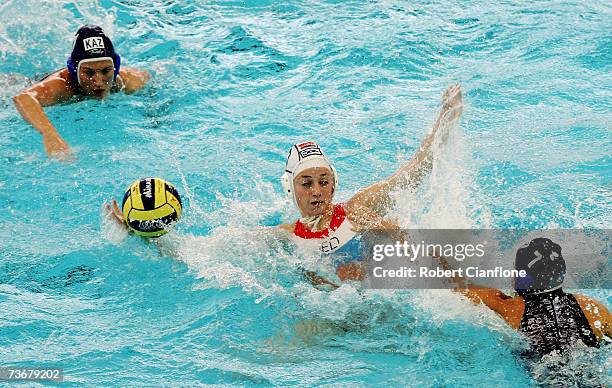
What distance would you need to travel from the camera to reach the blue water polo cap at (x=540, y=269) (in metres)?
4.69

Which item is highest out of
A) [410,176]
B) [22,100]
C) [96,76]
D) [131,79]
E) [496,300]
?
[131,79]

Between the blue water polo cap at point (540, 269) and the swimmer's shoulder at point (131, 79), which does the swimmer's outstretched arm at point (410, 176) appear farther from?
the swimmer's shoulder at point (131, 79)

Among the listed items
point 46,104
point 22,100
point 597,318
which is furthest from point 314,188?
point 46,104

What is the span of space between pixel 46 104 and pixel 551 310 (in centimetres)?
576

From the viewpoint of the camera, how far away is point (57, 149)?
7199 mm

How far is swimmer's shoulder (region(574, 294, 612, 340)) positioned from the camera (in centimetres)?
465

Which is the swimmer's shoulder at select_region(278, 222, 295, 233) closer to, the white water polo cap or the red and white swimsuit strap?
the red and white swimsuit strap

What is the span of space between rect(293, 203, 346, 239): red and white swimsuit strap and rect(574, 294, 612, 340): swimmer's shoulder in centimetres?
175

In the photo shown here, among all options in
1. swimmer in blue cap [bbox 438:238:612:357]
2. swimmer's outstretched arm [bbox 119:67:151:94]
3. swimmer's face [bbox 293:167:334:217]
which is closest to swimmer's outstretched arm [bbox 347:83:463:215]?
swimmer's face [bbox 293:167:334:217]

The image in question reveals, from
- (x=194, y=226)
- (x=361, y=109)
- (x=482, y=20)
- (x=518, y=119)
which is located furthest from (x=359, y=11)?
(x=194, y=226)

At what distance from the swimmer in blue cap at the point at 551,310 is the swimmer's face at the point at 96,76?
5.17m

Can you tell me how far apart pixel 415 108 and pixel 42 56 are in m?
4.66

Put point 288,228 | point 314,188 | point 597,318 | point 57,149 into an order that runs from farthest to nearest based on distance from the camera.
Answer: point 57,149, point 288,228, point 314,188, point 597,318

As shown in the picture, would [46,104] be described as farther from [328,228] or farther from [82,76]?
[328,228]
